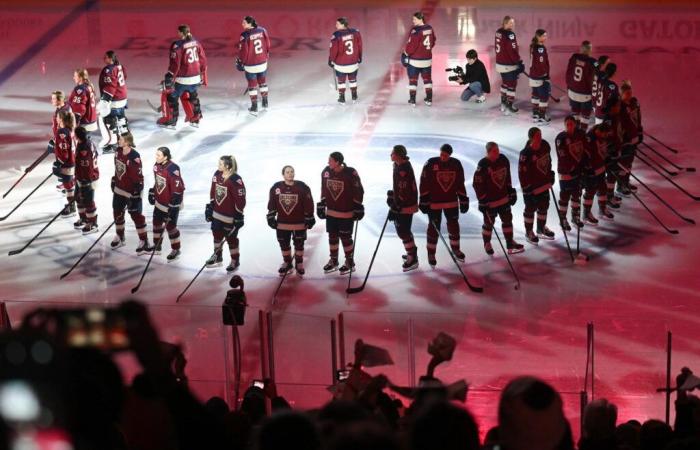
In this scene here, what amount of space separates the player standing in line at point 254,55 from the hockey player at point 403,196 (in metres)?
5.32

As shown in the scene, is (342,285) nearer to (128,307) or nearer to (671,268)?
(671,268)

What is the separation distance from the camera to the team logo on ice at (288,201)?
419 inches

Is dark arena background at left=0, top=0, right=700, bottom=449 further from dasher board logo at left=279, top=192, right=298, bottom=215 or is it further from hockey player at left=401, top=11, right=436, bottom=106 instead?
hockey player at left=401, top=11, right=436, bottom=106

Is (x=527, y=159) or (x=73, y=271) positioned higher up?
(x=527, y=159)

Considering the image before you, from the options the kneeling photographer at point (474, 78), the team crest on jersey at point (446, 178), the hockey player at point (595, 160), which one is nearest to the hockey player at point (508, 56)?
the kneeling photographer at point (474, 78)

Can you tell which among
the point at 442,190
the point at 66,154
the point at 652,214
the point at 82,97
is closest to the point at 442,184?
the point at 442,190

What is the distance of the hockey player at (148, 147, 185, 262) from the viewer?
36.4 feet

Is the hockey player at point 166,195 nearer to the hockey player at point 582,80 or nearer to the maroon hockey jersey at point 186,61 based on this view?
the maroon hockey jersey at point 186,61

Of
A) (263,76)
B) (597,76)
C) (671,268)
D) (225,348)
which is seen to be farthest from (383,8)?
(225,348)

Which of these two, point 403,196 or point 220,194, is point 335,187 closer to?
point 403,196

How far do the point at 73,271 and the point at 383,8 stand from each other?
11.6 meters

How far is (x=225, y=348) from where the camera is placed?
24.5 ft

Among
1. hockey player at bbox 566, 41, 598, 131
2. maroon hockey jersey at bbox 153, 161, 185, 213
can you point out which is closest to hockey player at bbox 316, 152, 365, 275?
maroon hockey jersey at bbox 153, 161, 185, 213

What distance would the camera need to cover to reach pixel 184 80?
15.5 meters
